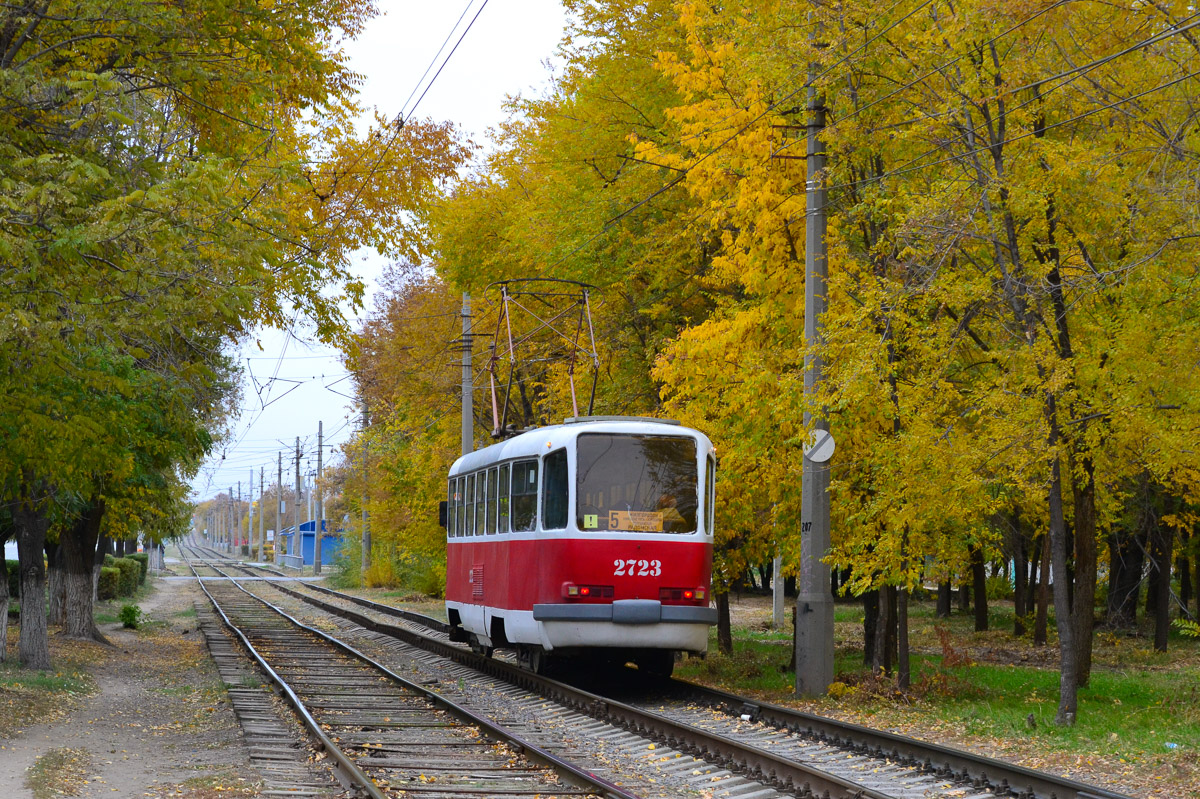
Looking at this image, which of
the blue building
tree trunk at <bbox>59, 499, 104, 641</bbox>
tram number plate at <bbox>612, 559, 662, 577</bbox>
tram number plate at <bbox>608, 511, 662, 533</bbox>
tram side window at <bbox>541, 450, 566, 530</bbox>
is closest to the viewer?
tram number plate at <bbox>612, 559, 662, 577</bbox>

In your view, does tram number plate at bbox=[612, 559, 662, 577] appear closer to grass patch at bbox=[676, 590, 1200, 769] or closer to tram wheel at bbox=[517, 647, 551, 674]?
grass patch at bbox=[676, 590, 1200, 769]

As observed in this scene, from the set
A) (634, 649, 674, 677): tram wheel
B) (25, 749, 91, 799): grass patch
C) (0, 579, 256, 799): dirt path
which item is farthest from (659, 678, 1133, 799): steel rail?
(25, 749, 91, 799): grass patch

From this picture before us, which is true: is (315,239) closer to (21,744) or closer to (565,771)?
(21,744)

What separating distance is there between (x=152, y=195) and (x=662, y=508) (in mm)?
8301

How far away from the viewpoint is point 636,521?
15.5 m

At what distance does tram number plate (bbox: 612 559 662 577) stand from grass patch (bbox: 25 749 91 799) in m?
6.37

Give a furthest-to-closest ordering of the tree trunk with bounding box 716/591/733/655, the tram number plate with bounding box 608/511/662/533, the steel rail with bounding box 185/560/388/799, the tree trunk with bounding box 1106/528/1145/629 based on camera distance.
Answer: the tree trunk with bounding box 1106/528/1145/629 → the tree trunk with bounding box 716/591/733/655 → the tram number plate with bounding box 608/511/662/533 → the steel rail with bounding box 185/560/388/799

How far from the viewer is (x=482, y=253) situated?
2997cm

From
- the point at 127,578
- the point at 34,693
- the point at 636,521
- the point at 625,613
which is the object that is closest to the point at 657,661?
the point at 625,613

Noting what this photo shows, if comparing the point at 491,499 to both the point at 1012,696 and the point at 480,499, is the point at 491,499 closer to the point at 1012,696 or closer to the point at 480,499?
the point at 480,499

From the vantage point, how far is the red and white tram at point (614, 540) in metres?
15.2

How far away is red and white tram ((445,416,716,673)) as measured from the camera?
15.2 m

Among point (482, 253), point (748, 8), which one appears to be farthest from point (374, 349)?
point (748, 8)

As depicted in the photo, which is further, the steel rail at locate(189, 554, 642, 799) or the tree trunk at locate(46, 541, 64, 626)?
the tree trunk at locate(46, 541, 64, 626)
